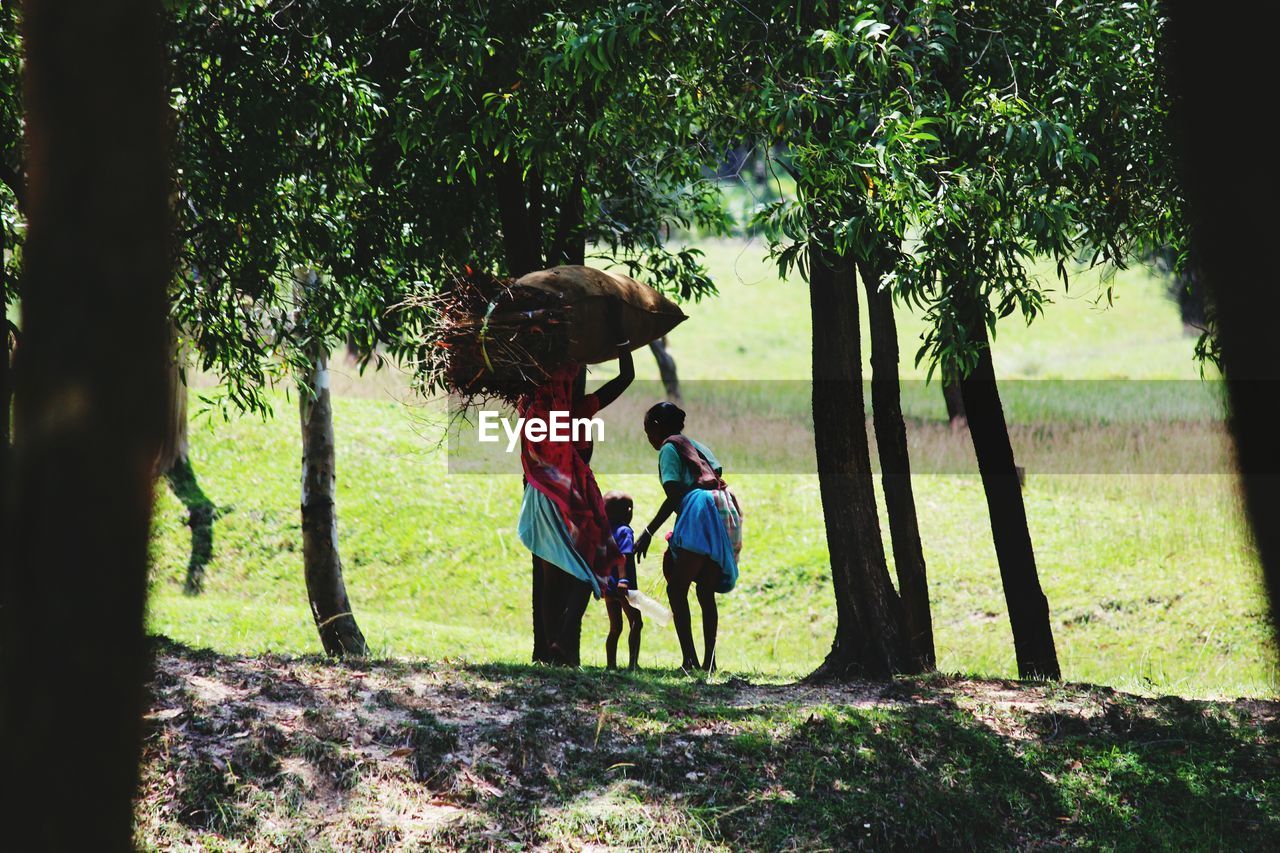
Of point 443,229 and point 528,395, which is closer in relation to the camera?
point 528,395

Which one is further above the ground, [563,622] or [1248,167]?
[1248,167]

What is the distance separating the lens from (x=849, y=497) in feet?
31.7

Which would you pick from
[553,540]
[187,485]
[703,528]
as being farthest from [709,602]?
[187,485]

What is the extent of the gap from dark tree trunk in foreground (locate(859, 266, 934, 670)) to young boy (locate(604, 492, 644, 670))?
2.13m

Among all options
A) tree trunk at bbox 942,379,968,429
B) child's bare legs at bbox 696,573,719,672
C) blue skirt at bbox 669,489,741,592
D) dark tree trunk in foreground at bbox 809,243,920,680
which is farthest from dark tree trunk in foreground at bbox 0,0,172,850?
tree trunk at bbox 942,379,968,429

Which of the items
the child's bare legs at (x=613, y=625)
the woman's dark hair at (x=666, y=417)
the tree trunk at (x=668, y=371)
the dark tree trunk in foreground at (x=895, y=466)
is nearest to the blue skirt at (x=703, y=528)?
the woman's dark hair at (x=666, y=417)

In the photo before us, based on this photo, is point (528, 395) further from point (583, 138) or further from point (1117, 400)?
point (1117, 400)

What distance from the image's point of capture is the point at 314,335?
11.4m

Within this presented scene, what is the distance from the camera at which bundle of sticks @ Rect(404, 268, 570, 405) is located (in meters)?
8.09

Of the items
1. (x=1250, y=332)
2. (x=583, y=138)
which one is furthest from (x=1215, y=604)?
(x=1250, y=332)

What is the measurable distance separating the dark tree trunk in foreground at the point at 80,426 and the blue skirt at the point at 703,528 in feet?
20.5

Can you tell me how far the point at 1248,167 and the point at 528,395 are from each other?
252 inches

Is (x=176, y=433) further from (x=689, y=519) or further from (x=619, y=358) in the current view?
(x=619, y=358)

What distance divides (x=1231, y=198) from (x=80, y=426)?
10.4ft
